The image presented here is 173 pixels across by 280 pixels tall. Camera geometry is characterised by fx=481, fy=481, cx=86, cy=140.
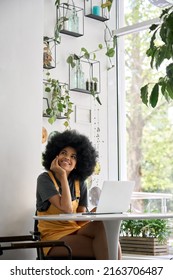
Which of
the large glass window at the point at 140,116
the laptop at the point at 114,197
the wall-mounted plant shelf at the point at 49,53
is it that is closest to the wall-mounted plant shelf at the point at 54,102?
the wall-mounted plant shelf at the point at 49,53

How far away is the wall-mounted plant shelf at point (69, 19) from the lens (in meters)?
4.79

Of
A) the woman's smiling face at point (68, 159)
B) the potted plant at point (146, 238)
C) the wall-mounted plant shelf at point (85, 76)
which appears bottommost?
the potted plant at point (146, 238)

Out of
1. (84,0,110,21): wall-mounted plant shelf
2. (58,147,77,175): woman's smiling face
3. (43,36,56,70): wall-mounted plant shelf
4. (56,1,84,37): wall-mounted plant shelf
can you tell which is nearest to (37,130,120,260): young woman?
(58,147,77,175): woman's smiling face

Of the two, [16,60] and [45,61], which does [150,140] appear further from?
[16,60]

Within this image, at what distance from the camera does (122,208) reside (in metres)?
3.07

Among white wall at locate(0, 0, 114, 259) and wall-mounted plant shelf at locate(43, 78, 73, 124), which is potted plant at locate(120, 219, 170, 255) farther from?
white wall at locate(0, 0, 114, 259)

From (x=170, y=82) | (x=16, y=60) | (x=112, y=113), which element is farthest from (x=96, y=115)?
(x=170, y=82)

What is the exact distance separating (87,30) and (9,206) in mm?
2564

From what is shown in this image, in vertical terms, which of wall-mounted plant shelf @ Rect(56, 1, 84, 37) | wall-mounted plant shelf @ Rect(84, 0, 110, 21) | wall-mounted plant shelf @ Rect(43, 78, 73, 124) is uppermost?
wall-mounted plant shelf @ Rect(84, 0, 110, 21)

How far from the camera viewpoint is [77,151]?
11.7 feet

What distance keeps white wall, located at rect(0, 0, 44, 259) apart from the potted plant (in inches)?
60.9

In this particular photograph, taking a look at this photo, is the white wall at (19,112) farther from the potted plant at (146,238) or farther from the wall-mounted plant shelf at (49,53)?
the potted plant at (146,238)

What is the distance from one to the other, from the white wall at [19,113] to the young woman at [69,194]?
129 mm

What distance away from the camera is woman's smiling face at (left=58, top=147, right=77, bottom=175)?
3.43m
